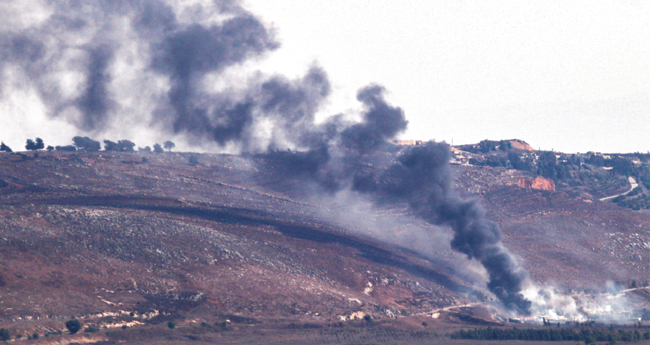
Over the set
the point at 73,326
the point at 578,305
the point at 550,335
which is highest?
the point at 73,326

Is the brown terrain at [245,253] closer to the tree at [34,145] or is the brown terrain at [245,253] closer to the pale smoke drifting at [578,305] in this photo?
the pale smoke drifting at [578,305]

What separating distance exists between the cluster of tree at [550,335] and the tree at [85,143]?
132 meters

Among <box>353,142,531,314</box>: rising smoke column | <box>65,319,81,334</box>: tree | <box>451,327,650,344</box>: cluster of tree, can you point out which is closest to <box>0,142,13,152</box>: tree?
<box>353,142,531,314</box>: rising smoke column

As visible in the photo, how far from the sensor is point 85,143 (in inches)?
7721

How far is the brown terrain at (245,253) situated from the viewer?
97.0 m

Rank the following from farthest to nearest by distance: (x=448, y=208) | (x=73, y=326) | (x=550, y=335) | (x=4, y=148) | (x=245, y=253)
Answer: (x=4, y=148)
(x=448, y=208)
(x=245, y=253)
(x=550, y=335)
(x=73, y=326)

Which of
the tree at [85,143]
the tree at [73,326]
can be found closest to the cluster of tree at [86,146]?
the tree at [85,143]

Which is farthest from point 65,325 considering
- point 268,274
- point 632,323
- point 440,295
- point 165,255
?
point 632,323

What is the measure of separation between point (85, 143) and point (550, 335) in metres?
144

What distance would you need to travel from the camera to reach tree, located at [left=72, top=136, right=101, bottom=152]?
194875mm

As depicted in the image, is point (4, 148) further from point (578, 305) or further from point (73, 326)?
point (578, 305)

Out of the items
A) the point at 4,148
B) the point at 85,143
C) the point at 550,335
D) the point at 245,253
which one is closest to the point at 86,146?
the point at 85,143

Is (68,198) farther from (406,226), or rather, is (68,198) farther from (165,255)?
(406,226)

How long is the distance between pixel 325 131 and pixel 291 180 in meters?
17.9
